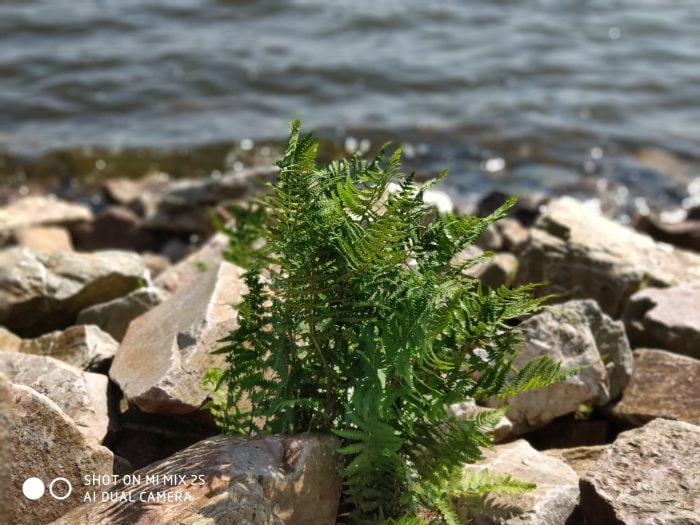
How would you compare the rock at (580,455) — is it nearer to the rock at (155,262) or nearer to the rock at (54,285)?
the rock at (54,285)

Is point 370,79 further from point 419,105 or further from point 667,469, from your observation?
point 667,469

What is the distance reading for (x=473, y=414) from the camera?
12.9 ft

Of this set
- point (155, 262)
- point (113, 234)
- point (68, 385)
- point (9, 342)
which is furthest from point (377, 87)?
point (68, 385)

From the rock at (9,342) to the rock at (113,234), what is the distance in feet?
13.5

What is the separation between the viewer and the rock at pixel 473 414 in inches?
152

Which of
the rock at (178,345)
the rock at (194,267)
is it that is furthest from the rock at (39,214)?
the rock at (178,345)

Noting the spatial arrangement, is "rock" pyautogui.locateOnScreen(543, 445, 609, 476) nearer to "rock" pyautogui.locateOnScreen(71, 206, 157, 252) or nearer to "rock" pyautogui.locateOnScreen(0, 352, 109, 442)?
"rock" pyautogui.locateOnScreen(0, 352, 109, 442)

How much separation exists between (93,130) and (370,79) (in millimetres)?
3944

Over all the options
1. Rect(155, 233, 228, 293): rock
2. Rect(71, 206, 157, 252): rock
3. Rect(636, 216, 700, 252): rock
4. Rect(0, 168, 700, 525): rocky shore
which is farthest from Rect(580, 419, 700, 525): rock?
Rect(71, 206, 157, 252): rock

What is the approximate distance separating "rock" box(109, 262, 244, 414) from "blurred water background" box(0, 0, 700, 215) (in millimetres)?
6257

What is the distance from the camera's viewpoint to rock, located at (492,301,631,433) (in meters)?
4.34

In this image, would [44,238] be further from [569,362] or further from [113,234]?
[569,362]

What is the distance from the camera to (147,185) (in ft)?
34.9

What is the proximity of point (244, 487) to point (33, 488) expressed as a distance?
2.89 ft
